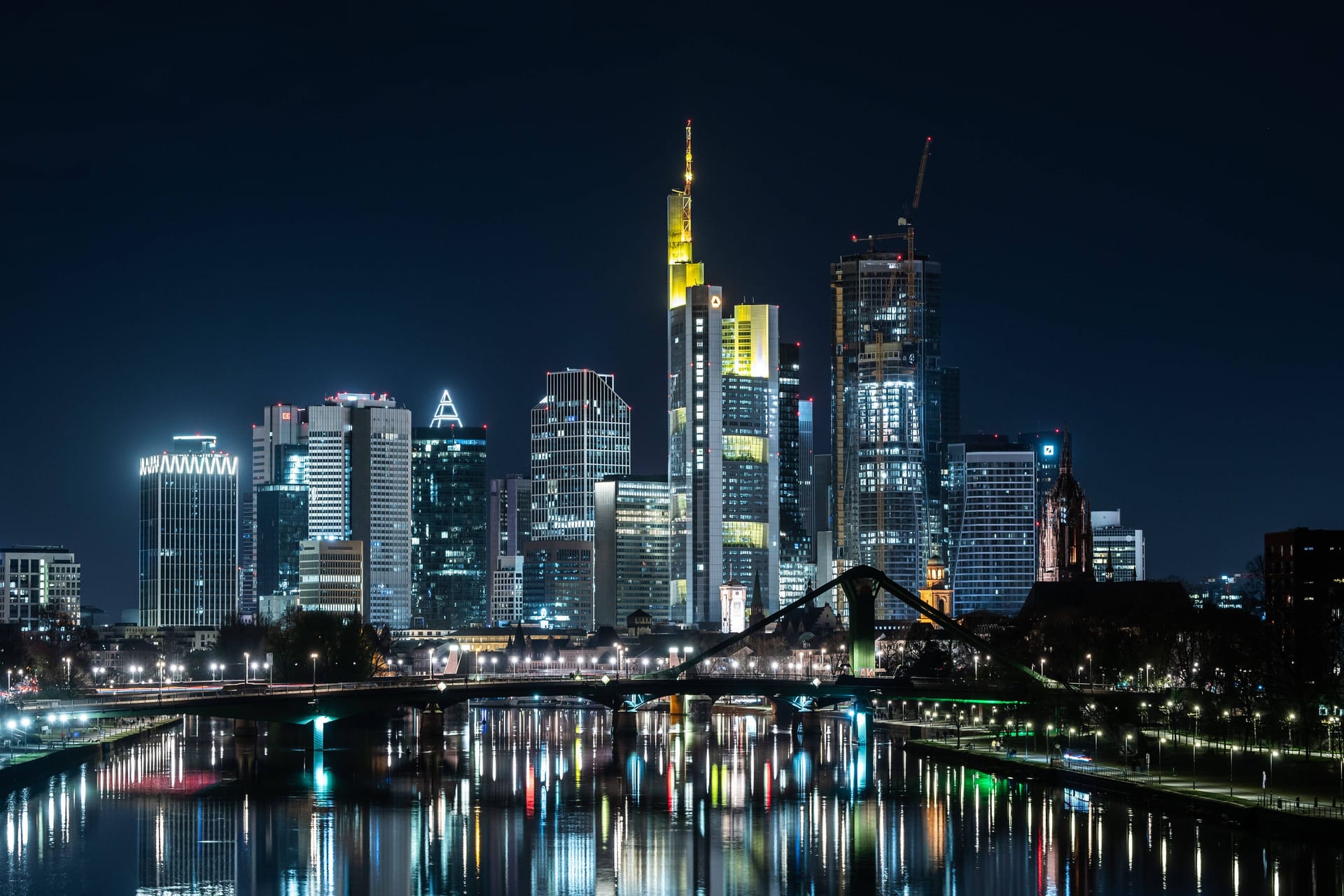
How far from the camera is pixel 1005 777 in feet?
373

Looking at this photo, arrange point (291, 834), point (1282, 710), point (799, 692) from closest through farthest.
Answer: point (291, 834)
point (1282, 710)
point (799, 692)

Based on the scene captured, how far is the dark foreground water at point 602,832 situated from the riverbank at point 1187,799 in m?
1.32

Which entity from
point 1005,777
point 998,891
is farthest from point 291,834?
point 1005,777

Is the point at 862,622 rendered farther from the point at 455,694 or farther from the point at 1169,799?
the point at 1169,799

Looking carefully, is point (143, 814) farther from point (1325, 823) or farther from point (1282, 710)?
point (1282, 710)

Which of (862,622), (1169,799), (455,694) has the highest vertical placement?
(862,622)

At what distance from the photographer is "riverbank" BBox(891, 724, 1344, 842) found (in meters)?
81.6

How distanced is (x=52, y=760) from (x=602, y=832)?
129 feet

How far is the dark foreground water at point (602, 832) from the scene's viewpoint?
76.1m

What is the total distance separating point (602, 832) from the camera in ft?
298

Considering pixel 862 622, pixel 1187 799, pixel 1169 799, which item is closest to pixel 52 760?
pixel 1169 799

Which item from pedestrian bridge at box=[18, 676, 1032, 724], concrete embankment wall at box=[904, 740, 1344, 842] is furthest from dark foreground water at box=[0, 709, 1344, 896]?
pedestrian bridge at box=[18, 676, 1032, 724]

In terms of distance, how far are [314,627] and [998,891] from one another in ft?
393

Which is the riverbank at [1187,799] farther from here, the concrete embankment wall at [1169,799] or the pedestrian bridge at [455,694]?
the pedestrian bridge at [455,694]
